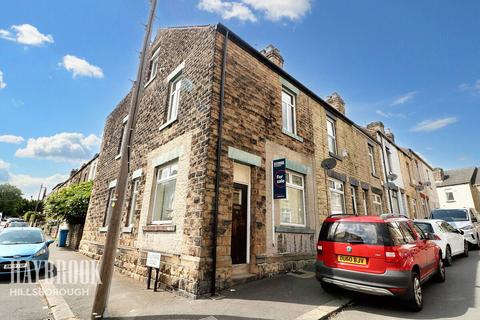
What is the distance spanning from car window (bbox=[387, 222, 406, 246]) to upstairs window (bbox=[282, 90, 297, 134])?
5.29 meters

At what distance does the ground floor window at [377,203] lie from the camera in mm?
Answer: 13345

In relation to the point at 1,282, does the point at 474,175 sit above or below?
above

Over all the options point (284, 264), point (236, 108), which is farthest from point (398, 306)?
point (236, 108)

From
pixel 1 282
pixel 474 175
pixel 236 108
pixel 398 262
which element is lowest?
pixel 1 282

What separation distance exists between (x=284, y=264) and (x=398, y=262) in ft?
11.9

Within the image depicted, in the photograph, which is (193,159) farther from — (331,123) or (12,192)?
(12,192)

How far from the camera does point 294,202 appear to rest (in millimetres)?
8734

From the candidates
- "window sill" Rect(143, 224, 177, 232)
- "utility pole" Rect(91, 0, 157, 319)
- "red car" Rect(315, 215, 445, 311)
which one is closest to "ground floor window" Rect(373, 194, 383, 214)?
"red car" Rect(315, 215, 445, 311)

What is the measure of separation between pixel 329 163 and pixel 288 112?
255cm

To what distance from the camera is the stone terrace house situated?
6125 mm

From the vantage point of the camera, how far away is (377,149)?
15.6 m

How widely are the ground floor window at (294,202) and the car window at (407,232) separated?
3388 mm

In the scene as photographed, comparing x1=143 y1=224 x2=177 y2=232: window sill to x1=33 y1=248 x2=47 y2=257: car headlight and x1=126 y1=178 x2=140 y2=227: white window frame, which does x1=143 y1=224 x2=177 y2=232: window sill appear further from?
x1=33 y1=248 x2=47 y2=257: car headlight

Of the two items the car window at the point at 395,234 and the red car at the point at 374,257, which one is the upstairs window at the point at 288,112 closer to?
the red car at the point at 374,257
